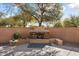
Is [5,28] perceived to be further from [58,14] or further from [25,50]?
[58,14]

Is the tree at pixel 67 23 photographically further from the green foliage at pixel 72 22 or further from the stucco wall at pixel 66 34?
the stucco wall at pixel 66 34

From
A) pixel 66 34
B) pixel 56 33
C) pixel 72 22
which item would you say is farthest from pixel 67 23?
pixel 56 33

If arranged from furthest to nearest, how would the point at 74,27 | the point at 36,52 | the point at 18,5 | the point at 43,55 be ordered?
the point at 74,27
the point at 18,5
the point at 36,52
the point at 43,55

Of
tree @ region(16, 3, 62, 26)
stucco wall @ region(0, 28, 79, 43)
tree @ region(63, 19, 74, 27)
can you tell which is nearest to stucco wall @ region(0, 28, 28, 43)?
stucco wall @ region(0, 28, 79, 43)

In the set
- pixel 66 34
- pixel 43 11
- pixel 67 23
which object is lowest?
pixel 66 34

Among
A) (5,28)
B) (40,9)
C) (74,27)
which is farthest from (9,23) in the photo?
(74,27)

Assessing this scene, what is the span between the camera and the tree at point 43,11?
7.50 meters

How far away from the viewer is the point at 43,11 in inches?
303

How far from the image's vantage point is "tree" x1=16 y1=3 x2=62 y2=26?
7.50m

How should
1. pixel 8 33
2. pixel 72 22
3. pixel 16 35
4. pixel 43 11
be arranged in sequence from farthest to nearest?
pixel 8 33 → pixel 16 35 → pixel 72 22 → pixel 43 11

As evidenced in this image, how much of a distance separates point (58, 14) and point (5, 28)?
8.92ft

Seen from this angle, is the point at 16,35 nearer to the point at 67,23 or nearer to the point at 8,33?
the point at 8,33

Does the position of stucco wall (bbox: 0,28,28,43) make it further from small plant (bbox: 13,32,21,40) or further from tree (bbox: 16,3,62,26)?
tree (bbox: 16,3,62,26)

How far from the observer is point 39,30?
8531mm
